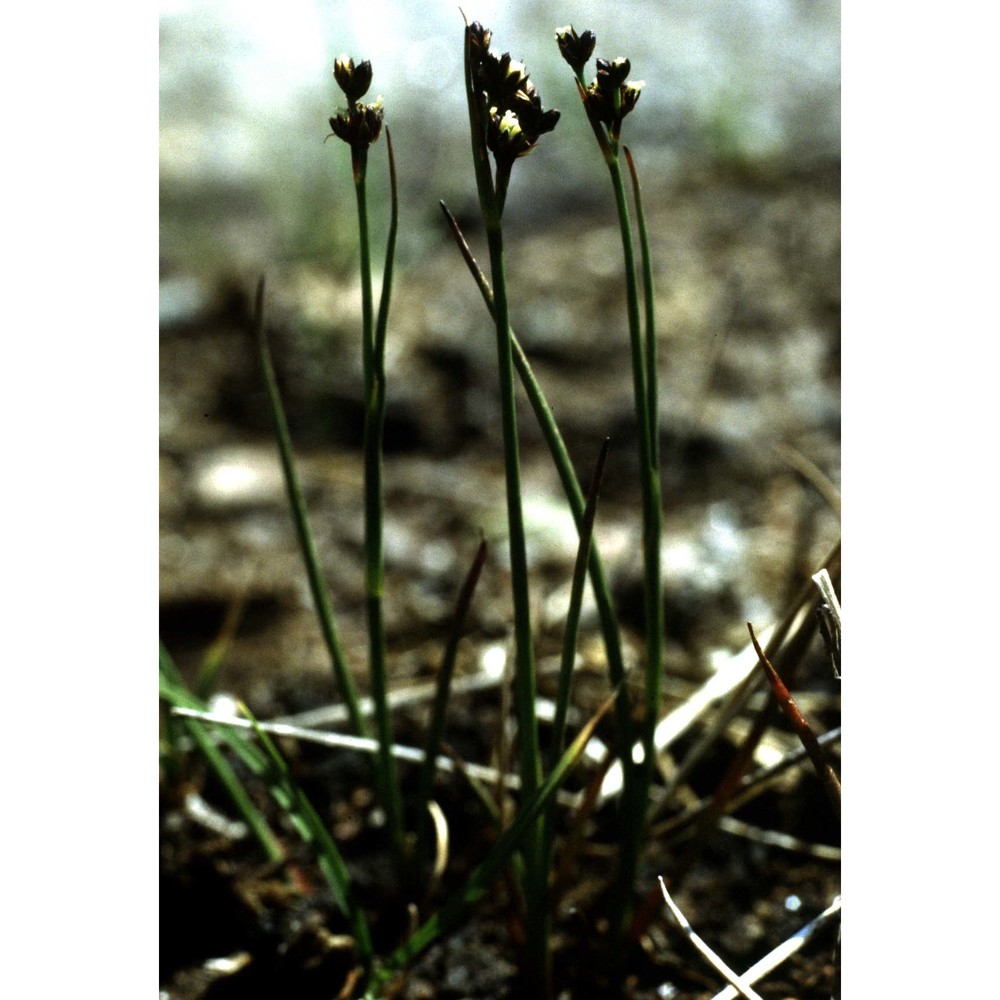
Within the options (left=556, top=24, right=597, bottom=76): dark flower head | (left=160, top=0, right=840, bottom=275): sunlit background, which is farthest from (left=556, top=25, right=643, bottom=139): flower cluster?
(left=160, top=0, right=840, bottom=275): sunlit background

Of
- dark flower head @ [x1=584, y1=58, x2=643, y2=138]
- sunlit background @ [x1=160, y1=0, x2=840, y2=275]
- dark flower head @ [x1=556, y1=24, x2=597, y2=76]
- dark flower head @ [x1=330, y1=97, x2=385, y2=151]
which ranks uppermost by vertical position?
sunlit background @ [x1=160, y1=0, x2=840, y2=275]

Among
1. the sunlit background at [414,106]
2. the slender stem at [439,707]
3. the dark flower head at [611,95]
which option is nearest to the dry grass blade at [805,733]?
the slender stem at [439,707]

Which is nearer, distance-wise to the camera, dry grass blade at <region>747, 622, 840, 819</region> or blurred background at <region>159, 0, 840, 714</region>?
dry grass blade at <region>747, 622, 840, 819</region>

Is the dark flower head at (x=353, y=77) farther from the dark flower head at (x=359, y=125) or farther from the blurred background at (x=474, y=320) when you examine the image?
the blurred background at (x=474, y=320)

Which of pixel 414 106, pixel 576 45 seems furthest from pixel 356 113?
pixel 414 106

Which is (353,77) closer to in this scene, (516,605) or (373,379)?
(373,379)

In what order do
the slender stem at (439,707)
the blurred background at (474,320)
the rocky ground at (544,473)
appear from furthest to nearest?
the blurred background at (474,320) < the rocky ground at (544,473) < the slender stem at (439,707)

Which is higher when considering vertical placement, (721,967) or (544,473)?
(544,473)

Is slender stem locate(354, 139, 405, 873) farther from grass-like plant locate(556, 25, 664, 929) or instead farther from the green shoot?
grass-like plant locate(556, 25, 664, 929)
